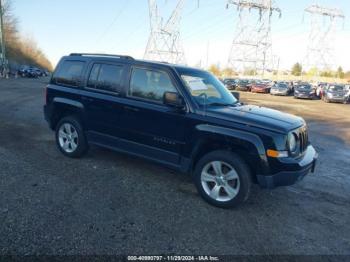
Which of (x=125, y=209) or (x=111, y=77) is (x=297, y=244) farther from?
(x=111, y=77)

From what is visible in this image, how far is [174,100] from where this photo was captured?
15.0 ft

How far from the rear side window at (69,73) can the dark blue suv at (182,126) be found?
2 centimetres

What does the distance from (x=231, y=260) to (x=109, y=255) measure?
1.21 metres

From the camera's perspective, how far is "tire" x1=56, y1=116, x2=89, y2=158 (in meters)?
5.92

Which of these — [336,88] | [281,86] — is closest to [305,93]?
[336,88]

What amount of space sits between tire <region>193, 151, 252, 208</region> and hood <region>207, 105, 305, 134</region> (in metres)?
0.49

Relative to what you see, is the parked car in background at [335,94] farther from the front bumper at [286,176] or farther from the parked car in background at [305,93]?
the front bumper at [286,176]

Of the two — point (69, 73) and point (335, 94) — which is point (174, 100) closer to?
point (69, 73)

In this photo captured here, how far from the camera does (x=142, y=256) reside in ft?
10.6

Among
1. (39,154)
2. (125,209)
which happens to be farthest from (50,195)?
(39,154)

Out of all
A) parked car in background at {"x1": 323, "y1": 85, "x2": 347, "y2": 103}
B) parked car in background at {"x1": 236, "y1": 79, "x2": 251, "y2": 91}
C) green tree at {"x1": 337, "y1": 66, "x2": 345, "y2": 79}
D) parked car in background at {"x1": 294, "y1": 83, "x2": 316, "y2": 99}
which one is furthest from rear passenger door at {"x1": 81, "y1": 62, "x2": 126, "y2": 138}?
green tree at {"x1": 337, "y1": 66, "x2": 345, "y2": 79}

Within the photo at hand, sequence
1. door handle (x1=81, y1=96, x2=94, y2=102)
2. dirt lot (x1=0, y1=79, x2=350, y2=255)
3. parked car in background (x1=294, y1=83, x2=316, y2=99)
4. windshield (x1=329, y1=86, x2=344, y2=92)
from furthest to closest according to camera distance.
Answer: parked car in background (x1=294, y1=83, x2=316, y2=99) → windshield (x1=329, y1=86, x2=344, y2=92) → door handle (x1=81, y1=96, x2=94, y2=102) → dirt lot (x1=0, y1=79, x2=350, y2=255)

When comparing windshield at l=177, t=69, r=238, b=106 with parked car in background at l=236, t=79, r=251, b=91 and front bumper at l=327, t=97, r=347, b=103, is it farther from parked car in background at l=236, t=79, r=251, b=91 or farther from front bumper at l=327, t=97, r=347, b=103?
parked car in background at l=236, t=79, r=251, b=91

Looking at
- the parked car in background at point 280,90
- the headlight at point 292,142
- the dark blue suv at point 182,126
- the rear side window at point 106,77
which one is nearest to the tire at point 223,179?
the dark blue suv at point 182,126
